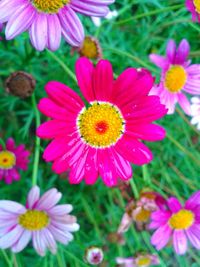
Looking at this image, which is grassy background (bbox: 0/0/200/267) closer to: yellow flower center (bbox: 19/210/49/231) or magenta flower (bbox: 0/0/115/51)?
yellow flower center (bbox: 19/210/49/231)

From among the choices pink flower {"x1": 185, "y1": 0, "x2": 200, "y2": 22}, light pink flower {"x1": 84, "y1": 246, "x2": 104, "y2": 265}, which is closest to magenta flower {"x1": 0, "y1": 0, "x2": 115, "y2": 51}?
pink flower {"x1": 185, "y1": 0, "x2": 200, "y2": 22}

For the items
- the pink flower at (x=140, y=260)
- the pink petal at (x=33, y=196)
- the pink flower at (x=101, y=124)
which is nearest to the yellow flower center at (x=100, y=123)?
the pink flower at (x=101, y=124)

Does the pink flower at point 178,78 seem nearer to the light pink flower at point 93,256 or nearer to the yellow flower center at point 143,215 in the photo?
the yellow flower center at point 143,215

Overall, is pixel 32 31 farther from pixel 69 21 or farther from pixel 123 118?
pixel 123 118

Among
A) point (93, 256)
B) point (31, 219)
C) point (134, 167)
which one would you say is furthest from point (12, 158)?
point (134, 167)

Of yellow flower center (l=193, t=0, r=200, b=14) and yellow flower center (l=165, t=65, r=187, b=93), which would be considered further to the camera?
yellow flower center (l=165, t=65, r=187, b=93)

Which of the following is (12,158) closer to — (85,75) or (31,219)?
(31,219)
